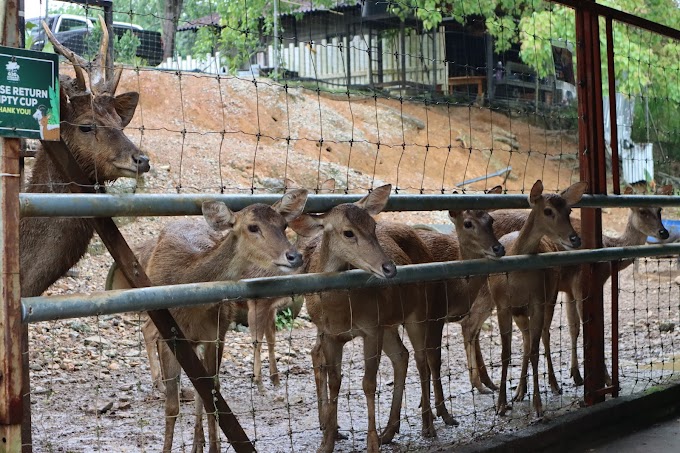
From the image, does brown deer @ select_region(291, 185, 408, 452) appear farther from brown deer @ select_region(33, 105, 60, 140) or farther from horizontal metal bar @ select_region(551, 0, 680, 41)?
horizontal metal bar @ select_region(551, 0, 680, 41)

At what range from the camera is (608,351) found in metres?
9.78

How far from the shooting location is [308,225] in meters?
5.24

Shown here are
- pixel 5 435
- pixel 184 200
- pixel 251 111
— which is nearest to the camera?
pixel 5 435

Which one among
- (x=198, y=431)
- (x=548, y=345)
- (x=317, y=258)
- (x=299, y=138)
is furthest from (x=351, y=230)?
(x=299, y=138)

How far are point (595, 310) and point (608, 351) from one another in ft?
12.8

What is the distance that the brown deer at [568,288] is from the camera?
7664 mm

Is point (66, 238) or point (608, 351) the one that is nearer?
point (66, 238)

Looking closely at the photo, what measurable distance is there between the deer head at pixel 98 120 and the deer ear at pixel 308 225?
0.96 metres

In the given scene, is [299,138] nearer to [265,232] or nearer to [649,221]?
[649,221]

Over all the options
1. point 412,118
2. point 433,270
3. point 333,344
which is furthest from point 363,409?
point 412,118

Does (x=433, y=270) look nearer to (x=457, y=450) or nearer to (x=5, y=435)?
(x=457, y=450)

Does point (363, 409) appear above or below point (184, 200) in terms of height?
below

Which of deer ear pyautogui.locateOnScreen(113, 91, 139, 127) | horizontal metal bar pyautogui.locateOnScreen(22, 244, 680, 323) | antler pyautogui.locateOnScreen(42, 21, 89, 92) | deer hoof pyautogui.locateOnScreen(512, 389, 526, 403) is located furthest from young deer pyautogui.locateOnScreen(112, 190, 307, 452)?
deer hoof pyautogui.locateOnScreen(512, 389, 526, 403)

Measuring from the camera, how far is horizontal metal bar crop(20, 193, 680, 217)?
3484 millimetres
